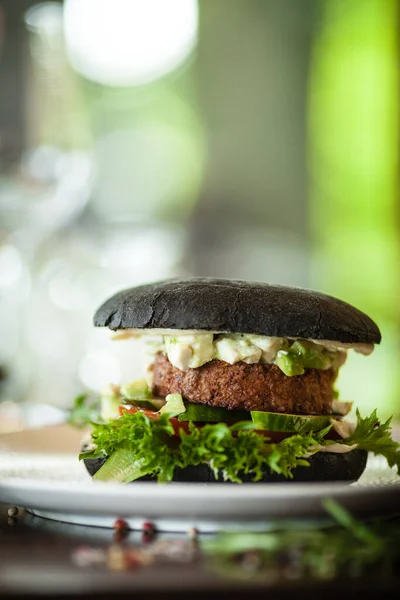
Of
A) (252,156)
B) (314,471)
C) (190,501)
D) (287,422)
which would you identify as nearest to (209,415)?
(287,422)

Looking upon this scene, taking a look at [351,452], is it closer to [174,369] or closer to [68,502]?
[174,369]

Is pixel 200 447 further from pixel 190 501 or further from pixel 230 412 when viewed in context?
pixel 190 501

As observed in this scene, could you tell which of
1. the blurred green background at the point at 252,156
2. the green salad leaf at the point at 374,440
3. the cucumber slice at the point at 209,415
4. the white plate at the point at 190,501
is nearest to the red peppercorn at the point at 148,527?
the white plate at the point at 190,501

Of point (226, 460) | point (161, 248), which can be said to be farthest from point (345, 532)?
point (161, 248)

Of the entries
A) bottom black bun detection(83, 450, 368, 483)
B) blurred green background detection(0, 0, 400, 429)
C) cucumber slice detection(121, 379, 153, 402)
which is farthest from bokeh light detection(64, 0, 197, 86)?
bottom black bun detection(83, 450, 368, 483)

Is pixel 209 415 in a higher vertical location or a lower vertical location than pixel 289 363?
lower

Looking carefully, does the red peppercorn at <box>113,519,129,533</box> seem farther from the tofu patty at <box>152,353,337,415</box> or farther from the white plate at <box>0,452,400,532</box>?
the tofu patty at <box>152,353,337,415</box>
